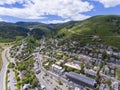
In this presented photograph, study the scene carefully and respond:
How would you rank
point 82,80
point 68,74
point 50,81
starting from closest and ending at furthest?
1. point 82,80
2. point 50,81
3. point 68,74

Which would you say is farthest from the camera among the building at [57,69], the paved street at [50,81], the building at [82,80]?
the building at [57,69]

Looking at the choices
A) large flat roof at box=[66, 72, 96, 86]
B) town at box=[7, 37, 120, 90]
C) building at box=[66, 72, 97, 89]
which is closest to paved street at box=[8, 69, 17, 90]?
town at box=[7, 37, 120, 90]

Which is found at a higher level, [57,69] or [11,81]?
[57,69]

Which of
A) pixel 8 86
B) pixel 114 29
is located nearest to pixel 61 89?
pixel 8 86

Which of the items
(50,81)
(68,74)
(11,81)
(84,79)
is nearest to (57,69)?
(68,74)

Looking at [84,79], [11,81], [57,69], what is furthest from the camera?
[57,69]

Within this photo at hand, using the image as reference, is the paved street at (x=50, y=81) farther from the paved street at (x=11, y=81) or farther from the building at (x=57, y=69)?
the paved street at (x=11, y=81)

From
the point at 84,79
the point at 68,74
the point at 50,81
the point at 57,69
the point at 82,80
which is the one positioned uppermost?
the point at 68,74

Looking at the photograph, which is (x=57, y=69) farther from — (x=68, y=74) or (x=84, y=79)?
(x=84, y=79)

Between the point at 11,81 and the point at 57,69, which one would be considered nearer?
the point at 11,81

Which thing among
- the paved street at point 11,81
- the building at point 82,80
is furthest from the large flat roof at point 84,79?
the paved street at point 11,81

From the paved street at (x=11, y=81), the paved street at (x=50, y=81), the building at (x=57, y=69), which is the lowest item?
the paved street at (x=11, y=81)
